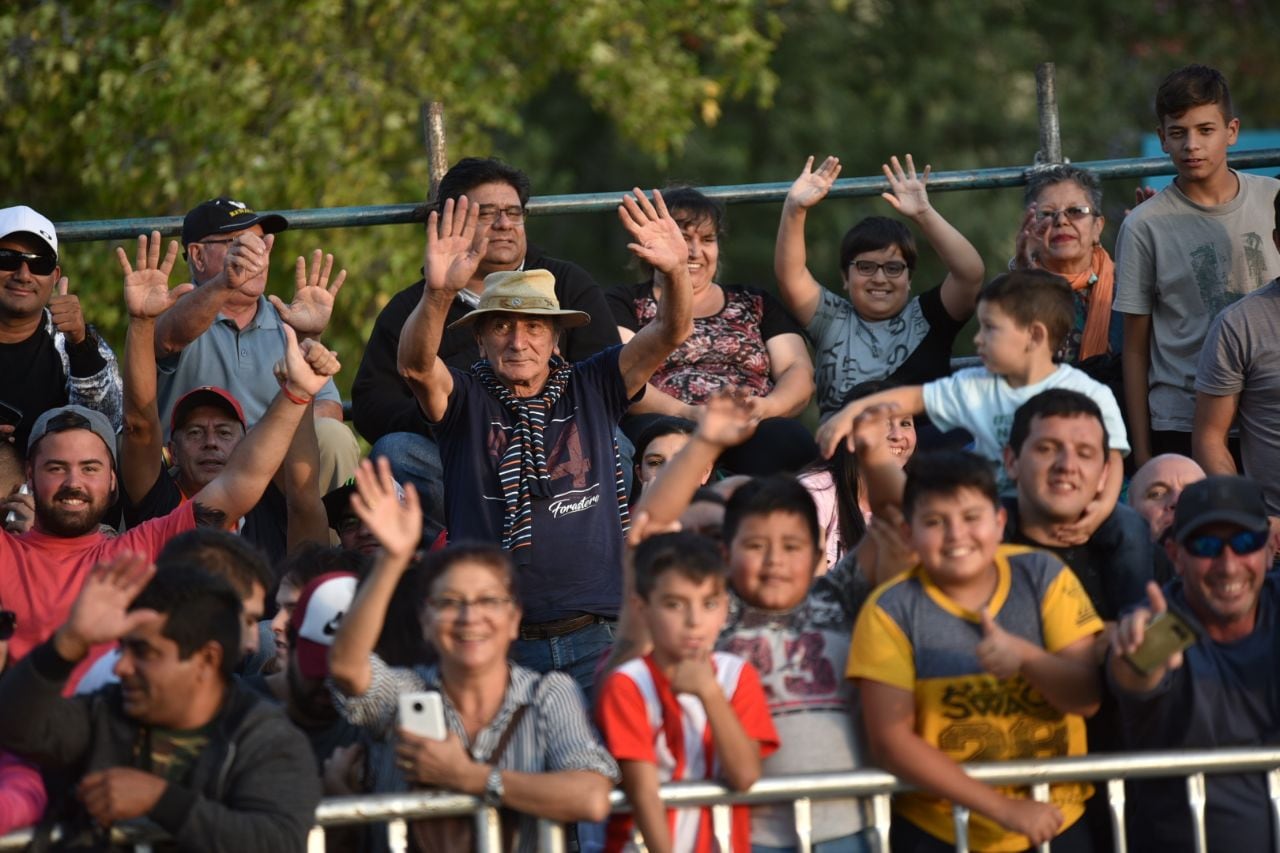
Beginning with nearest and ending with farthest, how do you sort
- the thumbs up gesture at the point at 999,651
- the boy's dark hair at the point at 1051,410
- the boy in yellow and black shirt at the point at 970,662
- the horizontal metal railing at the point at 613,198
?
the thumbs up gesture at the point at 999,651 → the boy in yellow and black shirt at the point at 970,662 → the boy's dark hair at the point at 1051,410 → the horizontal metal railing at the point at 613,198

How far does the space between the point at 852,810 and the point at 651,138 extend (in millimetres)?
9785

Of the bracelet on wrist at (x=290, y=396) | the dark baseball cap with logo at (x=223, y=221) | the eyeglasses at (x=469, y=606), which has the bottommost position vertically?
the eyeglasses at (x=469, y=606)

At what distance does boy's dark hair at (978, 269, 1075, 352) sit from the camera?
5.53 m

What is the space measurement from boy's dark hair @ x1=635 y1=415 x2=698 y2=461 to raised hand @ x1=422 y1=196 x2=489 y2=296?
878mm

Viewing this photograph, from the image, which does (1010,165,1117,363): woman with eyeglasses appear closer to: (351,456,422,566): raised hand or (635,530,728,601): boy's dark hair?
(635,530,728,601): boy's dark hair

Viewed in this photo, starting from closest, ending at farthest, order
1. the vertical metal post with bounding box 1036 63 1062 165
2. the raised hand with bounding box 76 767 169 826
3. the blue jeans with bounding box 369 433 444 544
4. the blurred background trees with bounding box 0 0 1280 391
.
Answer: the raised hand with bounding box 76 767 169 826
the blue jeans with bounding box 369 433 444 544
the vertical metal post with bounding box 1036 63 1062 165
the blurred background trees with bounding box 0 0 1280 391

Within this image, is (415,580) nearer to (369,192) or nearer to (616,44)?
(369,192)

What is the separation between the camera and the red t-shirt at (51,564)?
559 cm

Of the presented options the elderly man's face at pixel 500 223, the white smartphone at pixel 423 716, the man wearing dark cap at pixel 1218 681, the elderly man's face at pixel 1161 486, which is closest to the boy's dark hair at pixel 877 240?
the elderly man's face at pixel 500 223

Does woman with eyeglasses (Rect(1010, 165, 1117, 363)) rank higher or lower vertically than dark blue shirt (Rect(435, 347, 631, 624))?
higher

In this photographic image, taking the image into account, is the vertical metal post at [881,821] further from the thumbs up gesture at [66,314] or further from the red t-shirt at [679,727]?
the thumbs up gesture at [66,314]

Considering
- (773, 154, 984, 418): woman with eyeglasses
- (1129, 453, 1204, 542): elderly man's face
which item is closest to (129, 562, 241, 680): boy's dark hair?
(1129, 453, 1204, 542): elderly man's face

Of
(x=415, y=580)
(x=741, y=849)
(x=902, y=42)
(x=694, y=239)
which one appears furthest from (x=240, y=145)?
(x=902, y=42)

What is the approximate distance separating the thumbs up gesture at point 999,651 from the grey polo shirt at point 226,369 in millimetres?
3302
